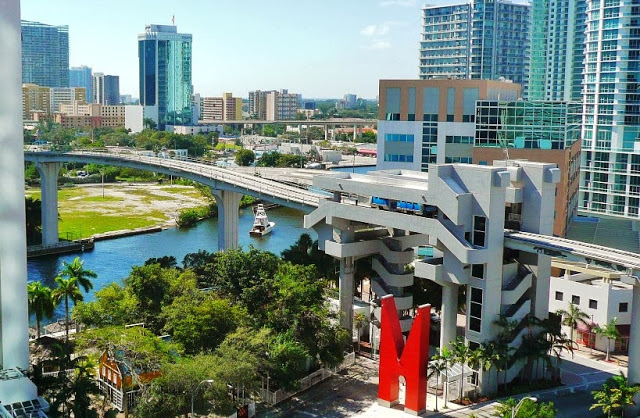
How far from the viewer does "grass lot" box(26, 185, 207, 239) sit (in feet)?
230

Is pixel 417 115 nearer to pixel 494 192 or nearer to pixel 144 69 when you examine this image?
pixel 494 192

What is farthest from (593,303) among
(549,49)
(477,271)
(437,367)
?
(549,49)

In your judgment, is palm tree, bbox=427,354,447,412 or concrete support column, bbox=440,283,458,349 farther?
concrete support column, bbox=440,283,458,349

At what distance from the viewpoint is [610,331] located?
1277 inches

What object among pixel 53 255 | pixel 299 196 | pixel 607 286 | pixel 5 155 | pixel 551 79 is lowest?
pixel 53 255

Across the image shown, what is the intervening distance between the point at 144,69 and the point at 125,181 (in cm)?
9215

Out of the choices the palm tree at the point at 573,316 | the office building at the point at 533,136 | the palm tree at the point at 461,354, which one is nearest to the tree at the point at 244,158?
the office building at the point at 533,136

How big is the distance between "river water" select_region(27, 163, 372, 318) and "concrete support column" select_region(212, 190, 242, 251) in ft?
15.2

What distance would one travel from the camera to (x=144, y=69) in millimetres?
189500

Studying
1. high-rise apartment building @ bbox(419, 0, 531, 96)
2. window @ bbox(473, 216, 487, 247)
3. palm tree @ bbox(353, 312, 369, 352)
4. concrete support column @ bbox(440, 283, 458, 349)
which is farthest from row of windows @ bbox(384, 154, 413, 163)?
high-rise apartment building @ bbox(419, 0, 531, 96)

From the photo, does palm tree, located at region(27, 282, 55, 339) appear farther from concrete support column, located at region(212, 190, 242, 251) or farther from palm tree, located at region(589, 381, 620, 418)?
palm tree, located at region(589, 381, 620, 418)

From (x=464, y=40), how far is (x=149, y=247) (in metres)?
67.4

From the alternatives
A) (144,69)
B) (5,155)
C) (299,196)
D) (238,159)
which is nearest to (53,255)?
(299,196)

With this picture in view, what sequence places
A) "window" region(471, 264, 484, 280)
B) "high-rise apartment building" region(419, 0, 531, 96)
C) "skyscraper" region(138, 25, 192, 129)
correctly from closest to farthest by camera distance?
"window" region(471, 264, 484, 280), "high-rise apartment building" region(419, 0, 531, 96), "skyscraper" region(138, 25, 192, 129)
